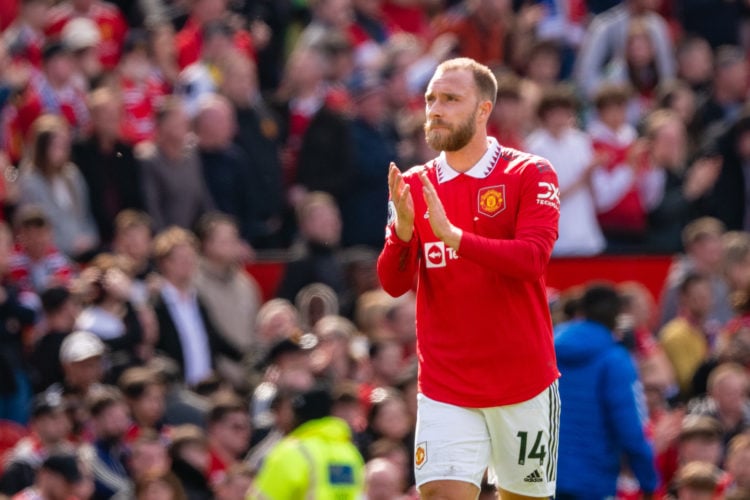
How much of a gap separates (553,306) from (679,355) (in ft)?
7.09

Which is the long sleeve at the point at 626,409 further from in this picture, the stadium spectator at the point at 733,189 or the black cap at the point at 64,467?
the stadium spectator at the point at 733,189

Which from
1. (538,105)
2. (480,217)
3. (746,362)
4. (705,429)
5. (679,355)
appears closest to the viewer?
(480,217)

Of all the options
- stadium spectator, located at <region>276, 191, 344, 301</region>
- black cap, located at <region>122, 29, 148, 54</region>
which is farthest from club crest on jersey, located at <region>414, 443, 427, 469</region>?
black cap, located at <region>122, 29, 148, 54</region>

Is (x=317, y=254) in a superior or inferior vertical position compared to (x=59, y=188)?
inferior

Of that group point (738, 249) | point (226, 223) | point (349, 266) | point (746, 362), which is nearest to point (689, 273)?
point (738, 249)

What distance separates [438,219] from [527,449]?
1272mm

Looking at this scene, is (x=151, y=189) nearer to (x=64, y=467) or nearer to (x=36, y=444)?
(x=36, y=444)

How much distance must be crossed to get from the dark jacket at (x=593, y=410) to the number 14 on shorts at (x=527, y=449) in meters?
2.80

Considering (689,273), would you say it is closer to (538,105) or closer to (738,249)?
(738,249)

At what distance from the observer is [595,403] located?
38.3 feet

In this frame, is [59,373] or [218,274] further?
[218,274]

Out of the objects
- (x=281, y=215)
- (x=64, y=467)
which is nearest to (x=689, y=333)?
(x=281, y=215)

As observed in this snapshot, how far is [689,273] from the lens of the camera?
16859mm

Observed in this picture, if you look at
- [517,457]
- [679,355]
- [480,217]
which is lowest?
[679,355]
